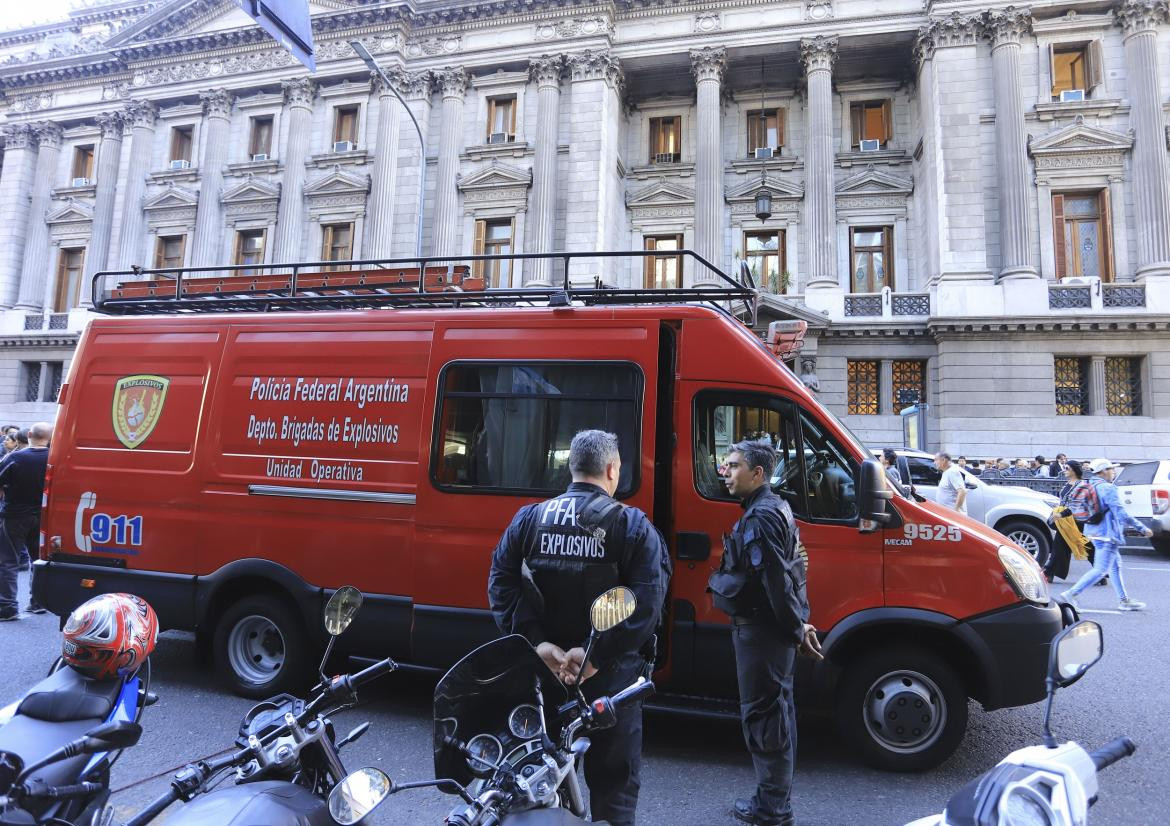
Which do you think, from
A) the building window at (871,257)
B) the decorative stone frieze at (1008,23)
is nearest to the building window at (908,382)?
the building window at (871,257)

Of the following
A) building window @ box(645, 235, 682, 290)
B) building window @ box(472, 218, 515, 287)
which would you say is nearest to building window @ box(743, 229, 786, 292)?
building window @ box(645, 235, 682, 290)

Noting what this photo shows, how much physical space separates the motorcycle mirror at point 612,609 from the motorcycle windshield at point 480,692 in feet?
0.68

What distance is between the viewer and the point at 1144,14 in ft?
68.0

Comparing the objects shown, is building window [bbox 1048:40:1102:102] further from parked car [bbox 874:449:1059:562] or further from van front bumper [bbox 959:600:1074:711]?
van front bumper [bbox 959:600:1074:711]

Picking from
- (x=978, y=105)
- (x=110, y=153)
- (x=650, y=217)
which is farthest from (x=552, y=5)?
(x=110, y=153)

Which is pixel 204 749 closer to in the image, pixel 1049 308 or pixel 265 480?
pixel 265 480

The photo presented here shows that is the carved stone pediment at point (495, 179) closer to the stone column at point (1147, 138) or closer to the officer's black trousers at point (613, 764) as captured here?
the stone column at point (1147, 138)

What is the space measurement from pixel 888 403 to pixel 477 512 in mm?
20751

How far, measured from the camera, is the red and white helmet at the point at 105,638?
2.38m

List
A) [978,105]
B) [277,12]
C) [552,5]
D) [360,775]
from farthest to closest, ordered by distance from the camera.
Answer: [552,5] → [978,105] → [277,12] → [360,775]

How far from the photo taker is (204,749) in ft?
13.4

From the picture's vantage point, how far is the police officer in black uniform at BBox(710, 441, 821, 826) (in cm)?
307

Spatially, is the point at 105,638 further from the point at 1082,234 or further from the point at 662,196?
the point at 1082,234

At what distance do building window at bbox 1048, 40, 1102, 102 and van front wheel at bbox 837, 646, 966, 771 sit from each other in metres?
25.4
